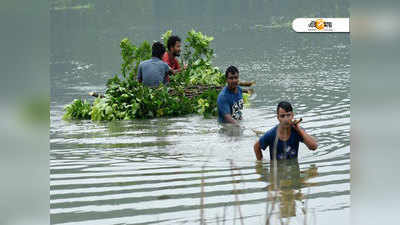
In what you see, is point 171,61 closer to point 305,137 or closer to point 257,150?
point 257,150

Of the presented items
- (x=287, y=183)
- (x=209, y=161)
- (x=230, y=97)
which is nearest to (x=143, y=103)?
(x=230, y=97)

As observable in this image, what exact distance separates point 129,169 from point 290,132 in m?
1.96

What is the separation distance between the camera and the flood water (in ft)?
A: 19.7

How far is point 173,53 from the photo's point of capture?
1430 cm

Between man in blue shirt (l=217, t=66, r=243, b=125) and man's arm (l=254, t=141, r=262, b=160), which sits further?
man in blue shirt (l=217, t=66, r=243, b=125)

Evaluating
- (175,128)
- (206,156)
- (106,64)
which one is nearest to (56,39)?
(106,64)

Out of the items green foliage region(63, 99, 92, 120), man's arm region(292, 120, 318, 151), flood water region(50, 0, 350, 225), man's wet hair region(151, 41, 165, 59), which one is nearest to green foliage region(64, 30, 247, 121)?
green foliage region(63, 99, 92, 120)

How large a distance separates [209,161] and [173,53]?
574 cm

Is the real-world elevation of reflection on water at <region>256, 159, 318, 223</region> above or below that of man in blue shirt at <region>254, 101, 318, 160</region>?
below

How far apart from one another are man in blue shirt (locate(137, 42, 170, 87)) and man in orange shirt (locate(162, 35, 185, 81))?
345 millimetres

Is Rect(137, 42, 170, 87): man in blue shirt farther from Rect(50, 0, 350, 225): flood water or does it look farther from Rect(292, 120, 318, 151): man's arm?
Rect(292, 120, 318, 151): man's arm

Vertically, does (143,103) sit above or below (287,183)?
above

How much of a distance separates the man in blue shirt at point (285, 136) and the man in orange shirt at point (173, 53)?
592 cm
